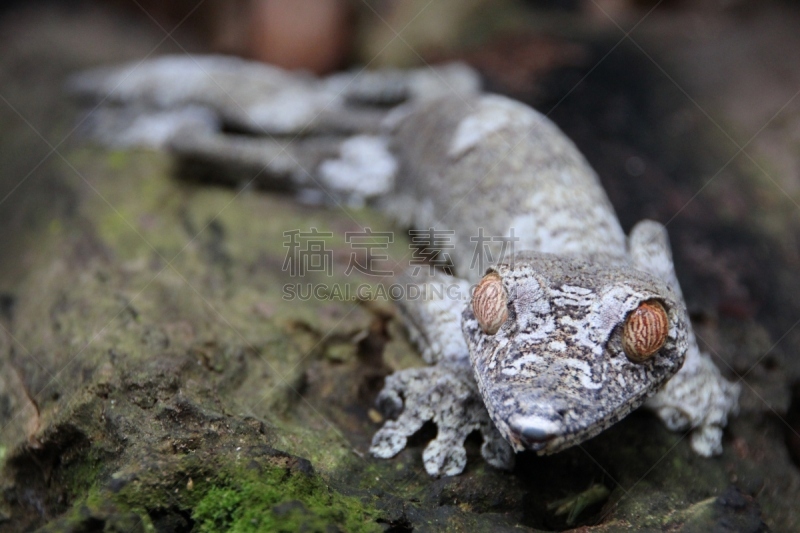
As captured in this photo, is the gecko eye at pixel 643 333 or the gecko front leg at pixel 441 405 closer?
the gecko eye at pixel 643 333

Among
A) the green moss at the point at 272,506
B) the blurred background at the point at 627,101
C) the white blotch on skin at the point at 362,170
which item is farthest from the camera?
the white blotch on skin at the point at 362,170

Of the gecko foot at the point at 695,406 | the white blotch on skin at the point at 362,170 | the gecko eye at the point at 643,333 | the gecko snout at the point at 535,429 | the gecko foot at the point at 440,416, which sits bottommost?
the white blotch on skin at the point at 362,170

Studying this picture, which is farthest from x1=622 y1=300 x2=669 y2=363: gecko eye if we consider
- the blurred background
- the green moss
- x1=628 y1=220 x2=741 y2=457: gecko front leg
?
the green moss

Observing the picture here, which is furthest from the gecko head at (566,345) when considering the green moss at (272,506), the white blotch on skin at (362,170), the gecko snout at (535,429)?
the white blotch on skin at (362,170)

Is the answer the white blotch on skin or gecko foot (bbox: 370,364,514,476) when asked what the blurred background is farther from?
the white blotch on skin

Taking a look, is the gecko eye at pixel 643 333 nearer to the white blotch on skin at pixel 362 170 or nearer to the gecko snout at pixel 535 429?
the gecko snout at pixel 535 429

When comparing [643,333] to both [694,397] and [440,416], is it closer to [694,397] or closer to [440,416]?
[694,397]
